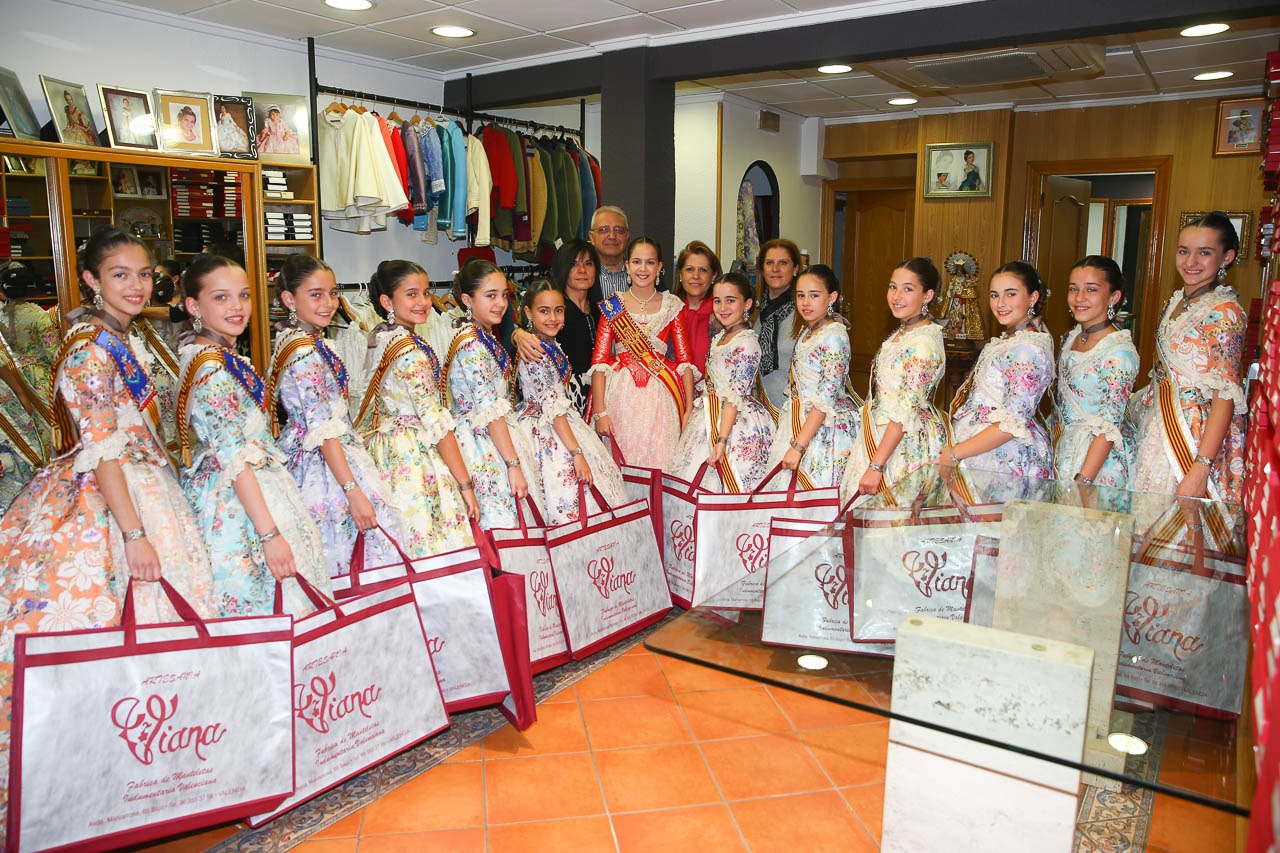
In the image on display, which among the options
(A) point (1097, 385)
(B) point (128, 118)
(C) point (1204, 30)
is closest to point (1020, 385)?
(A) point (1097, 385)

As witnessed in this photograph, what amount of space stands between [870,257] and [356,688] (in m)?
7.75

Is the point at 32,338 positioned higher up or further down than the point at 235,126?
further down

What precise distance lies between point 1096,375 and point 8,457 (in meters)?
3.56

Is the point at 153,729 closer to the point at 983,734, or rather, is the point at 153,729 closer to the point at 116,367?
→ the point at 116,367

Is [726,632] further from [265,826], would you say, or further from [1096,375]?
[1096,375]

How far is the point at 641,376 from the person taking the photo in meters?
3.64

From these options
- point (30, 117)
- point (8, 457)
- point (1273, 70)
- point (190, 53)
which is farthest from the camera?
point (190, 53)

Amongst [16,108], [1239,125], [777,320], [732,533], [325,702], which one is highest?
[1239,125]

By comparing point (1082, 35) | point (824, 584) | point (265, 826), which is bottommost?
point (265, 826)

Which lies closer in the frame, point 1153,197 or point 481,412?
point 481,412

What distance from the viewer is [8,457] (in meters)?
2.90

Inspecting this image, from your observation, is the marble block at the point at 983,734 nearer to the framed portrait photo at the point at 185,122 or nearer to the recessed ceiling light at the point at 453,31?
the recessed ceiling light at the point at 453,31

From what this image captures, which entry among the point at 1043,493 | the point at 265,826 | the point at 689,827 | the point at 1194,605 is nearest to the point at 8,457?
the point at 265,826

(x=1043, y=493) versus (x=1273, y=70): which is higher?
(x=1273, y=70)
